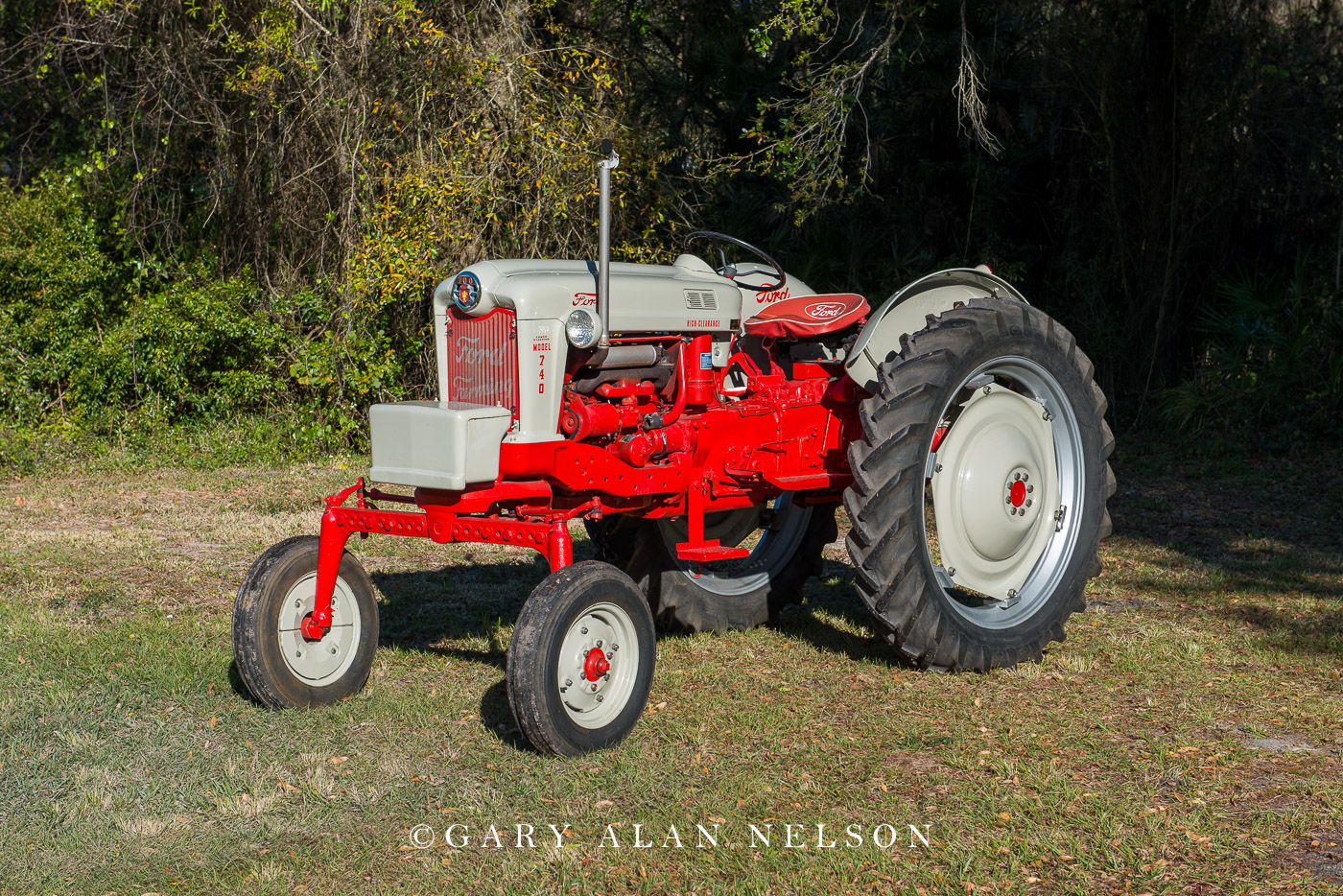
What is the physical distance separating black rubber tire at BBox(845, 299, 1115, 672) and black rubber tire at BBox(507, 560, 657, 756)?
1.00 metres

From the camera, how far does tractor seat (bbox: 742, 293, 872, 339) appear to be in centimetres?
485

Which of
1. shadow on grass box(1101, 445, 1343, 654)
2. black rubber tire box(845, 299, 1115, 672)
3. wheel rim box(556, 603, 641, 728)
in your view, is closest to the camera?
wheel rim box(556, 603, 641, 728)

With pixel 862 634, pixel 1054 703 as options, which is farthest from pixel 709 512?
pixel 1054 703

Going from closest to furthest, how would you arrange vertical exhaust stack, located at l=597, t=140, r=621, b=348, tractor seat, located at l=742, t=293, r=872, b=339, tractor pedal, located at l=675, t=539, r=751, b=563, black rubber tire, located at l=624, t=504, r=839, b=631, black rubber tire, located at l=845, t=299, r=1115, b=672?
1. vertical exhaust stack, located at l=597, t=140, r=621, b=348
2. black rubber tire, located at l=845, t=299, r=1115, b=672
3. tractor pedal, located at l=675, t=539, r=751, b=563
4. tractor seat, located at l=742, t=293, r=872, b=339
5. black rubber tire, located at l=624, t=504, r=839, b=631

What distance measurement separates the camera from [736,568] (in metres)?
5.71

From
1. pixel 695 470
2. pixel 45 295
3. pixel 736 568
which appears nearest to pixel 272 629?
pixel 695 470

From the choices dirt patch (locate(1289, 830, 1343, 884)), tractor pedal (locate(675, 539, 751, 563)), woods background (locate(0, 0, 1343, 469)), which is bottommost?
dirt patch (locate(1289, 830, 1343, 884))

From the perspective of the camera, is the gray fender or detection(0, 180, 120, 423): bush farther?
detection(0, 180, 120, 423): bush

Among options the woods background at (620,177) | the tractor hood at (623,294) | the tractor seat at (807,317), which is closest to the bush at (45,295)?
the woods background at (620,177)

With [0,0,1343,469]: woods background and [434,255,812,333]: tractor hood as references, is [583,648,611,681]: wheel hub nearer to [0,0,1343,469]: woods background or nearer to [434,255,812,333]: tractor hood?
[434,255,812,333]: tractor hood

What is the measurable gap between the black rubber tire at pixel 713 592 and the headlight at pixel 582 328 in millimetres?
1292

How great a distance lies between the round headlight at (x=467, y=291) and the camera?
4168mm

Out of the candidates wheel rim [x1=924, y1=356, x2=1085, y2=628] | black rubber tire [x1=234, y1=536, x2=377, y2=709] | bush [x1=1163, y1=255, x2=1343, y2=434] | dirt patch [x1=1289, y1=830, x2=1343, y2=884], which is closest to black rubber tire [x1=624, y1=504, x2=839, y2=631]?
wheel rim [x1=924, y1=356, x2=1085, y2=628]

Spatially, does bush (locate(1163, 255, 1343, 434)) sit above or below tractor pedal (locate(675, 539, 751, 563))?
above
